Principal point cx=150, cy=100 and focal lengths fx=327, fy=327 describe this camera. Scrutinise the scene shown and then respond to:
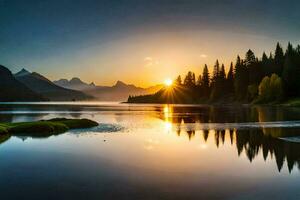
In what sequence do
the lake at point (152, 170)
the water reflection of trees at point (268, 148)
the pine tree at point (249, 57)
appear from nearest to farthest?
the lake at point (152, 170)
the water reflection of trees at point (268, 148)
the pine tree at point (249, 57)

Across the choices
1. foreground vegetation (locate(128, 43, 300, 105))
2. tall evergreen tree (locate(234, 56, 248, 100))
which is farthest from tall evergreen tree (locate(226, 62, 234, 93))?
tall evergreen tree (locate(234, 56, 248, 100))

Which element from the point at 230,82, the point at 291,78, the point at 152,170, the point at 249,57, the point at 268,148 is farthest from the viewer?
the point at 230,82

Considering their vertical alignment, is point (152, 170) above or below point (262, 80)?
below

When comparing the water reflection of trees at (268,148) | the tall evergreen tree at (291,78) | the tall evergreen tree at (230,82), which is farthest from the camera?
the tall evergreen tree at (230,82)

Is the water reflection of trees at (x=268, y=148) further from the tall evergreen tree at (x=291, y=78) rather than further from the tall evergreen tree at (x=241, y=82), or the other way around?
the tall evergreen tree at (x=241, y=82)

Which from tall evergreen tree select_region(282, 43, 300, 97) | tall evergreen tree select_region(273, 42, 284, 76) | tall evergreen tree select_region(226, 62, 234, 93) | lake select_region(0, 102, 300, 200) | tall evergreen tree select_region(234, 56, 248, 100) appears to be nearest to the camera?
lake select_region(0, 102, 300, 200)

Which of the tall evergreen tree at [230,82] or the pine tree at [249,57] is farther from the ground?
the pine tree at [249,57]

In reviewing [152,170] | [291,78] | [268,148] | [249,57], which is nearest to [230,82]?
[249,57]

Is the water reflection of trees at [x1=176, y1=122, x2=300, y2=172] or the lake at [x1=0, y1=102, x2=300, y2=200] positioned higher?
the water reflection of trees at [x1=176, y1=122, x2=300, y2=172]

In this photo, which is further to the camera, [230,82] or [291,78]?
[230,82]

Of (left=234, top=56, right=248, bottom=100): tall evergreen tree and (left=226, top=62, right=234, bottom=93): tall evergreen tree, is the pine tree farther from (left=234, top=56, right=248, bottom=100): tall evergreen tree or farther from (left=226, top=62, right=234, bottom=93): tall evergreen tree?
(left=226, top=62, right=234, bottom=93): tall evergreen tree

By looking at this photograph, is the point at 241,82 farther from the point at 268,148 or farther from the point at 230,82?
the point at 268,148

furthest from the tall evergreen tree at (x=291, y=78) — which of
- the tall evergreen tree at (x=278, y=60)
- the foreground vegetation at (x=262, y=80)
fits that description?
the tall evergreen tree at (x=278, y=60)

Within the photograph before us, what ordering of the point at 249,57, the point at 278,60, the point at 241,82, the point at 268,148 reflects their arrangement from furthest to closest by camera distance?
the point at 249,57 < the point at 241,82 < the point at 278,60 < the point at 268,148
